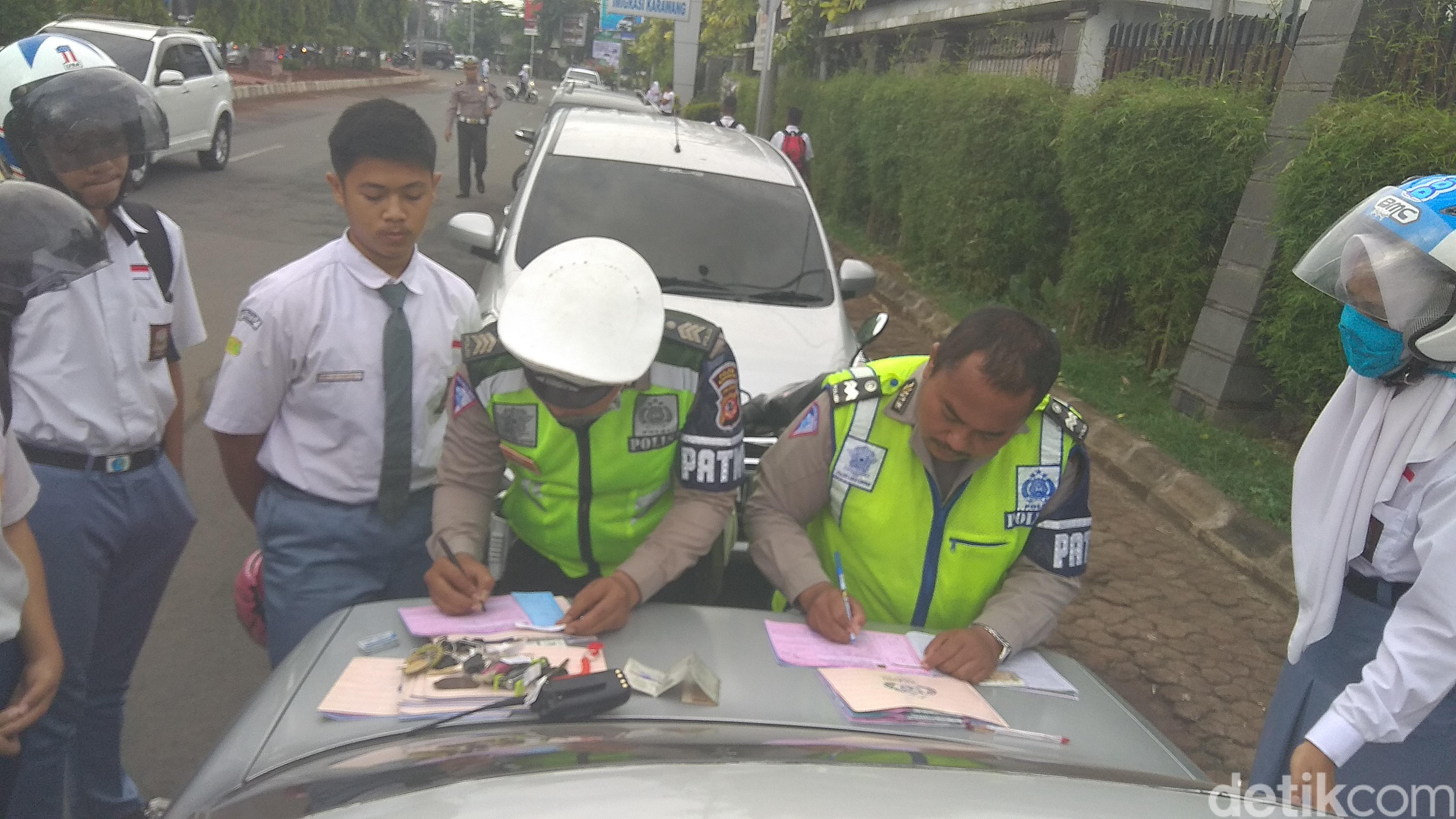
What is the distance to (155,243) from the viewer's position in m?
2.35

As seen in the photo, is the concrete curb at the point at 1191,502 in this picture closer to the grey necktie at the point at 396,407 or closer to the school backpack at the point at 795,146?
the grey necktie at the point at 396,407

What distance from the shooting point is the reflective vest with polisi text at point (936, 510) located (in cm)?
217

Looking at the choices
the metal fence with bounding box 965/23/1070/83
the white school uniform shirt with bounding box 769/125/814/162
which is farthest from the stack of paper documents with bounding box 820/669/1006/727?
the white school uniform shirt with bounding box 769/125/814/162

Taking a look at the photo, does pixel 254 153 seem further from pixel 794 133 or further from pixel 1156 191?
pixel 1156 191

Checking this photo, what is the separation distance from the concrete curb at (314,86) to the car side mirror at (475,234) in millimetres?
18260

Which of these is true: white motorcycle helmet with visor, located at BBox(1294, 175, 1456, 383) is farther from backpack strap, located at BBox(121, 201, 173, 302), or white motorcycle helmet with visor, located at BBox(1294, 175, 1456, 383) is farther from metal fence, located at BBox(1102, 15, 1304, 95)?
metal fence, located at BBox(1102, 15, 1304, 95)

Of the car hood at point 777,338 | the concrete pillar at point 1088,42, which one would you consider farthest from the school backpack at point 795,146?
the car hood at point 777,338

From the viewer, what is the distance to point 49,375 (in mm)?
2109

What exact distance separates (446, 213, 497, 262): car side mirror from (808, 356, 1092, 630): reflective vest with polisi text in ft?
8.87

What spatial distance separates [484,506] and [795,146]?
1165cm

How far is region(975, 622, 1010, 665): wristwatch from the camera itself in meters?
2.02

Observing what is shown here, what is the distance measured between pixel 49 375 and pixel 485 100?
41.0 ft

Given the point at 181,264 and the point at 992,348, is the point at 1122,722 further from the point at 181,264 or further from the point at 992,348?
the point at 181,264

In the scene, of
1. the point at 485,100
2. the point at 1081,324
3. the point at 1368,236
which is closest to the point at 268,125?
the point at 485,100
